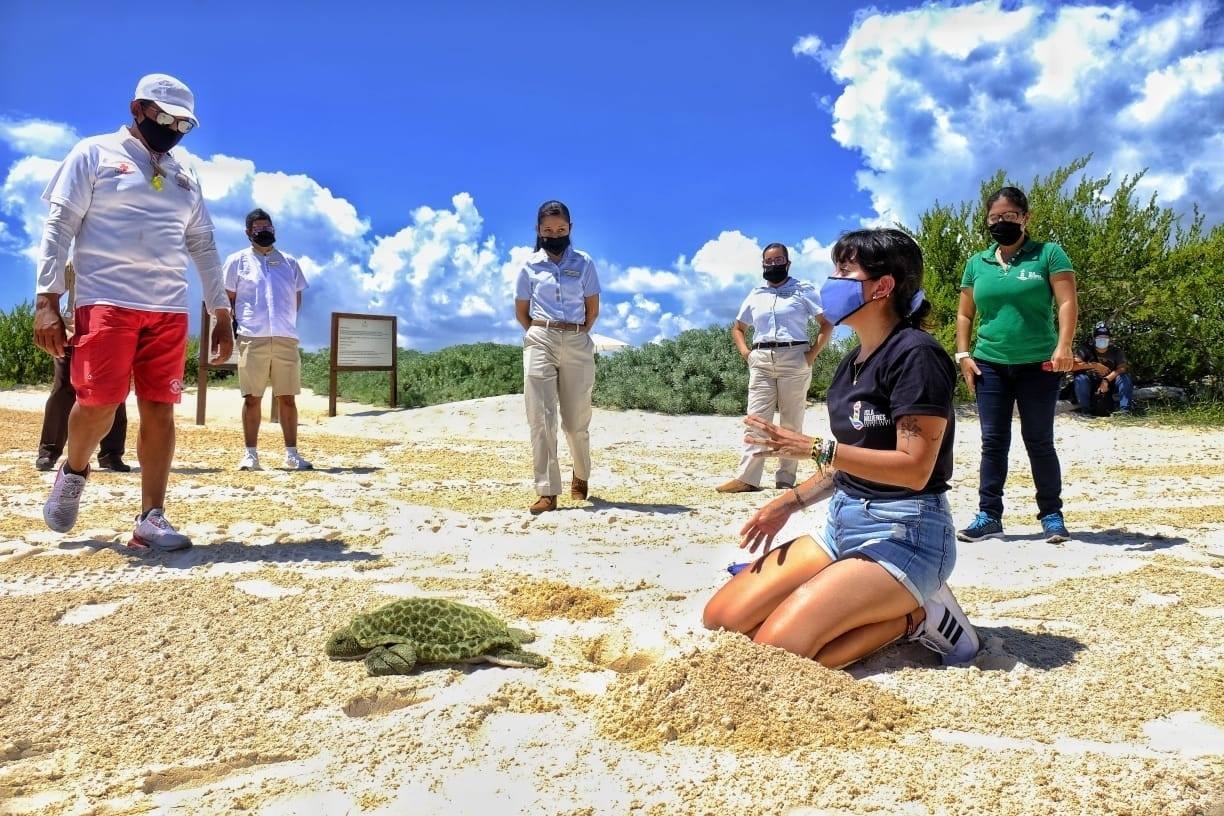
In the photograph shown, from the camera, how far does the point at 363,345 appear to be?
1447cm

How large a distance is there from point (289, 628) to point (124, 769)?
41.3 inches

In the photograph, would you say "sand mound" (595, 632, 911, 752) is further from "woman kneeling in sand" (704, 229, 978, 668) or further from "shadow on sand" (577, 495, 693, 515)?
"shadow on sand" (577, 495, 693, 515)

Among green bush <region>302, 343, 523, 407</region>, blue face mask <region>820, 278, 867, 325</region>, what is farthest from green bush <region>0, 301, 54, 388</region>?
blue face mask <region>820, 278, 867, 325</region>

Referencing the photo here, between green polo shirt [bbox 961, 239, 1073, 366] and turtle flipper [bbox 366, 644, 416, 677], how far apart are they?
12.0 ft

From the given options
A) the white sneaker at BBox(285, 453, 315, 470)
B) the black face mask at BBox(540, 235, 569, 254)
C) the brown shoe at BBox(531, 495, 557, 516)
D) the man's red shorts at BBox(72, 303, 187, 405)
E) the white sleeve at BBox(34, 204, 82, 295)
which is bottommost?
the brown shoe at BBox(531, 495, 557, 516)

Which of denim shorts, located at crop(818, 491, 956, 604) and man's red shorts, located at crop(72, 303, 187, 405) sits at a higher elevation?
man's red shorts, located at crop(72, 303, 187, 405)

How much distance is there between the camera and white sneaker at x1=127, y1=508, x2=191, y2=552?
4461mm

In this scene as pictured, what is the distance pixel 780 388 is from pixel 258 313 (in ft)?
14.7

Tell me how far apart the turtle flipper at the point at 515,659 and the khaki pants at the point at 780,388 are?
412 cm

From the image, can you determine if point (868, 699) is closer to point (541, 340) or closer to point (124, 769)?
point (124, 769)

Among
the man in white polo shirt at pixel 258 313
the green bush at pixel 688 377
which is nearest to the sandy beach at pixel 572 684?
the man in white polo shirt at pixel 258 313

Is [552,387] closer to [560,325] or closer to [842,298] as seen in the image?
[560,325]

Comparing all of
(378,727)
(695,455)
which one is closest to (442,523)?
(378,727)

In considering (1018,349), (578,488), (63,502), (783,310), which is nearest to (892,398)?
(1018,349)
